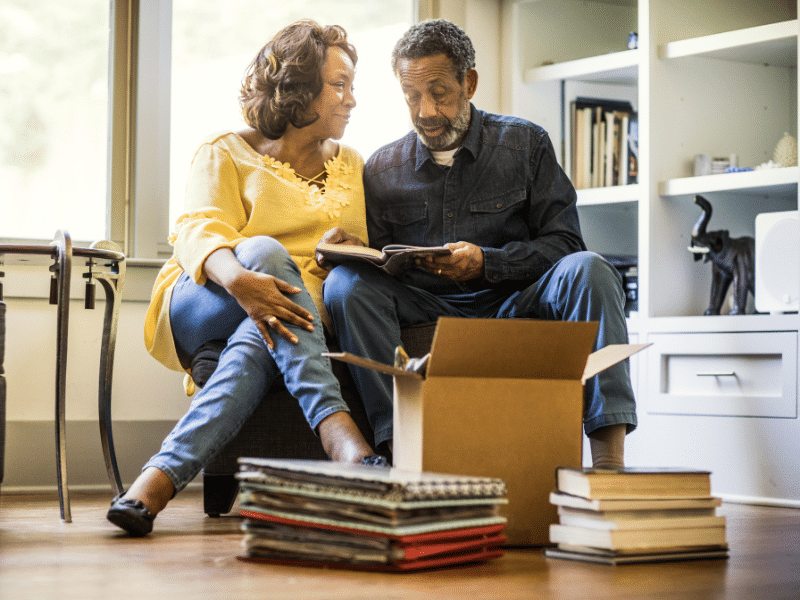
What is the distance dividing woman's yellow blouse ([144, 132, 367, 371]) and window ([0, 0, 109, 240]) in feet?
2.73

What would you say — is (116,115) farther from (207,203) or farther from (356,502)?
(356,502)

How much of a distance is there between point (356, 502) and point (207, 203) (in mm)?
892

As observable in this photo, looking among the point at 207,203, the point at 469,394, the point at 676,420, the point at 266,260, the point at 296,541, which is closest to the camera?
the point at 296,541

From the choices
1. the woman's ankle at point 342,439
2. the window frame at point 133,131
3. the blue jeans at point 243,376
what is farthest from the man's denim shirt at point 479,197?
the window frame at point 133,131

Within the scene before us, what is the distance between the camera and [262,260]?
1.64 m

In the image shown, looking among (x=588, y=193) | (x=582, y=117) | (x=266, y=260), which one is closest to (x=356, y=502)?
(x=266, y=260)

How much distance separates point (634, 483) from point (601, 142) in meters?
1.95

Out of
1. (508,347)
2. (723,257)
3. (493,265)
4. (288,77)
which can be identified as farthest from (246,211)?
(723,257)

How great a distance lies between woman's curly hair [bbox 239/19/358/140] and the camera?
6.56ft

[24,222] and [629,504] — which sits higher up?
[24,222]

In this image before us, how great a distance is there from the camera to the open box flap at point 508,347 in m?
1.29

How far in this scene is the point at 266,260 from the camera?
5.38 ft

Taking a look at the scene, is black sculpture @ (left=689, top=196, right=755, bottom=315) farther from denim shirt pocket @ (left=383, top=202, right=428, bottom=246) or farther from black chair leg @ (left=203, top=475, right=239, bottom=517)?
black chair leg @ (left=203, top=475, right=239, bottom=517)

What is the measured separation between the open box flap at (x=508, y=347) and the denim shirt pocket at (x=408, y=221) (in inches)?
28.4
